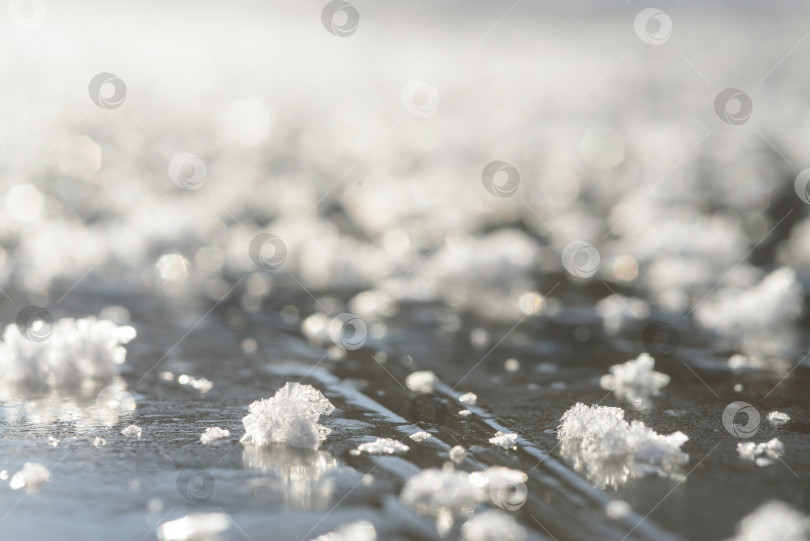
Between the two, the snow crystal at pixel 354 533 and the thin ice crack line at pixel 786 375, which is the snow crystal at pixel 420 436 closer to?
the snow crystal at pixel 354 533

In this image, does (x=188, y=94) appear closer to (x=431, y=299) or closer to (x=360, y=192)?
(x=360, y=192)

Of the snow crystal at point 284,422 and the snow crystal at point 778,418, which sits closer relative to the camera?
the snow crystal at point 284,422

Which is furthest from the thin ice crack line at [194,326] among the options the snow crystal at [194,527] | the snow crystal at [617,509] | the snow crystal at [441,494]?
the snow crystal at [617,509]

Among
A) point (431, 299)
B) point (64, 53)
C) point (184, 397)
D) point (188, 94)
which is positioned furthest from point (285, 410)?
point (64, 53)

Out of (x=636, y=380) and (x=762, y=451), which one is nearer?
(x=762, y=451)

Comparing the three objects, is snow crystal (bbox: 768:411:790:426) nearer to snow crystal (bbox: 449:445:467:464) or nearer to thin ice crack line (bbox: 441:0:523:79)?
snow crystal (bbox: 449:445:467:464)

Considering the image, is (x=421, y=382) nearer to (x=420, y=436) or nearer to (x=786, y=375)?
(x=420, y=436)

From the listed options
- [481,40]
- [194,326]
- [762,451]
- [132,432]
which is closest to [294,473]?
[132,432]

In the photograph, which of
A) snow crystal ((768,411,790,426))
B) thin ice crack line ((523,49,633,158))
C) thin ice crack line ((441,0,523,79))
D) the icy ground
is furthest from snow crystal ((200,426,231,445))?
thin ice crack line ((441,0,523,79))
